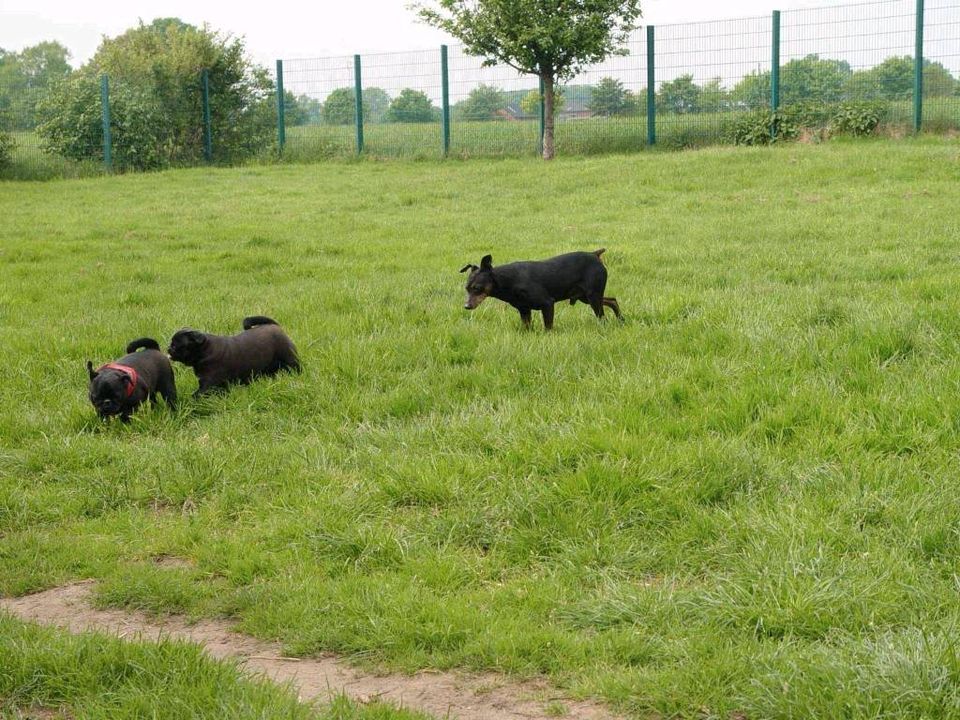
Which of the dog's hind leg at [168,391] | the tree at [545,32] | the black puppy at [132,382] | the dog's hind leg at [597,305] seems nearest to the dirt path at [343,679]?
the black puppy at [132,382]

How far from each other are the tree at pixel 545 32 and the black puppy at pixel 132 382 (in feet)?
53.9

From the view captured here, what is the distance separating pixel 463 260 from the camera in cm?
1117

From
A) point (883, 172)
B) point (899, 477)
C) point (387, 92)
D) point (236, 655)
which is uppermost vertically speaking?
point (387, 92)

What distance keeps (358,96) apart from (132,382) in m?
21.6

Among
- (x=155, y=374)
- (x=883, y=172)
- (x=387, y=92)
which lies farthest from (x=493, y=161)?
(x=155, y=374)

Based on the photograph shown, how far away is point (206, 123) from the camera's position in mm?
27812

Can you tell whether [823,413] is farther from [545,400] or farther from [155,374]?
[155,374]

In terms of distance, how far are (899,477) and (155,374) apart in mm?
4300

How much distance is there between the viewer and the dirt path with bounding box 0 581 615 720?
126 inches

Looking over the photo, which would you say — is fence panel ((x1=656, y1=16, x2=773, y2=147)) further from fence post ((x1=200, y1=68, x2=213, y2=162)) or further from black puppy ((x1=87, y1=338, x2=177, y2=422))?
black puppy ((x1=87, y1=338, x2=177, y2=422))

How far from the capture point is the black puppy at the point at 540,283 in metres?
7.71

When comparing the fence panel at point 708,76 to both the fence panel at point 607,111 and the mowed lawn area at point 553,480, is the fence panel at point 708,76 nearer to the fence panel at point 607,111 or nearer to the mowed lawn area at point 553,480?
the fence panel at point 607,111

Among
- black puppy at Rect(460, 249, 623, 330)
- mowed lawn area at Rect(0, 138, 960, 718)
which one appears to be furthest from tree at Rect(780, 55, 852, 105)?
black puppy at Rect(460, 249, 623, 330)

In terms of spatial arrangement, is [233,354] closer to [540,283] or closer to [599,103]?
[540,283]
